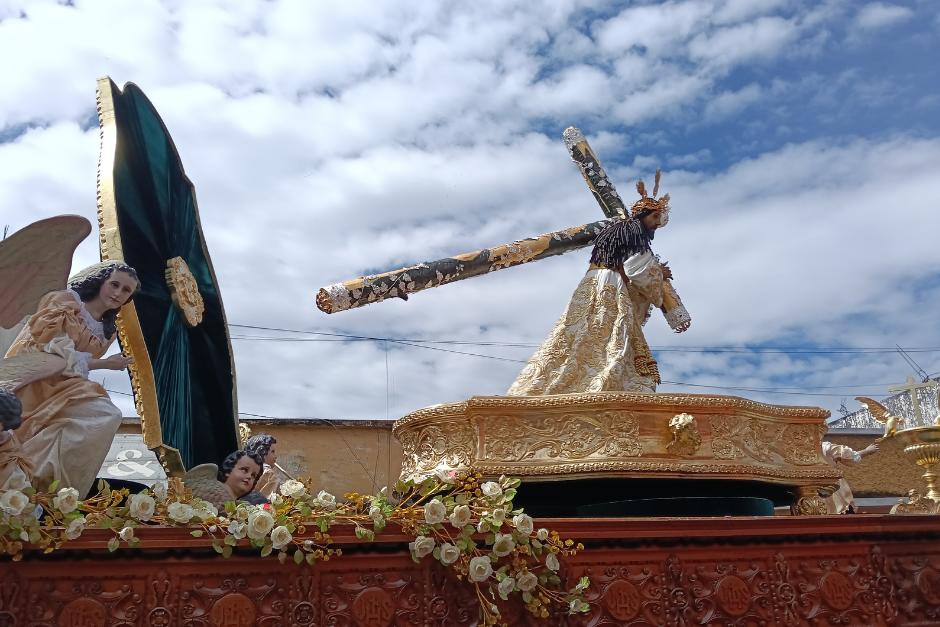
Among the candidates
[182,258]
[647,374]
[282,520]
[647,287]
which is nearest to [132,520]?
[282,520]

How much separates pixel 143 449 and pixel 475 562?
9.29 meters

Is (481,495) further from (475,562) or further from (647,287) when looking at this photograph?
(647,287)

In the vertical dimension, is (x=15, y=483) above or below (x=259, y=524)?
above

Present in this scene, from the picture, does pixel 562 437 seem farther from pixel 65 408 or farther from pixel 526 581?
pixel 65 408

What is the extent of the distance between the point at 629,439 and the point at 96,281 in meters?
3.22

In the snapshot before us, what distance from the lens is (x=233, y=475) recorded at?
4.62 m

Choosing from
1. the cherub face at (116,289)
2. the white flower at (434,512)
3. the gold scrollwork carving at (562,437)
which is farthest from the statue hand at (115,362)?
the gold scrollwork carving at (562,437)

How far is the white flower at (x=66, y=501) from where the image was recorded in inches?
108

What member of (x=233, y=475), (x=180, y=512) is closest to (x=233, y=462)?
(x=233, y=475)

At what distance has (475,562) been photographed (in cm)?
302

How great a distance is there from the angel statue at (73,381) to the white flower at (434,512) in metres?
1.39

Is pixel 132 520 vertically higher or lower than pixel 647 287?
lower

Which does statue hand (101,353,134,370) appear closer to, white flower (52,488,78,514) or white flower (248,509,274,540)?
white flower (52,488,78,514)

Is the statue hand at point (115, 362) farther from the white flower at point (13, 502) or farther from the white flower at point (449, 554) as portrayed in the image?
the white flower at point (449, 554)
